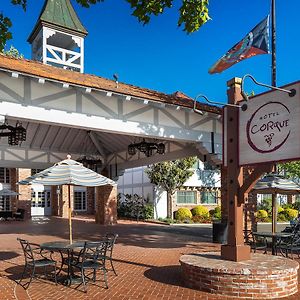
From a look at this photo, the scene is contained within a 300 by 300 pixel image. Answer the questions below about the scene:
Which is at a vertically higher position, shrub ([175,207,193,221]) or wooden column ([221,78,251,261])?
wooden column ([221,78,251,261])

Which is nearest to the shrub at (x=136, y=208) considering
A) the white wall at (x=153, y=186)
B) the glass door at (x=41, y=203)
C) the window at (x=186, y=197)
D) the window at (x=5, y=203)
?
the white wall at (x=153, y=186)

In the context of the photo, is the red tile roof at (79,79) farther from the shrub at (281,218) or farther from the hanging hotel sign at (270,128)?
the shrub at (281,218)

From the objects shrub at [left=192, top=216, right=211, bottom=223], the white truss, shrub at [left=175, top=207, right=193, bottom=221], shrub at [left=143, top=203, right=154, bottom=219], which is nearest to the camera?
the white truss

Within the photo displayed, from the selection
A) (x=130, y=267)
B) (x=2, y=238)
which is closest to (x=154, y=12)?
(x=130, y=267)

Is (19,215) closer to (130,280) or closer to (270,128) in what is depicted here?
(130,280)

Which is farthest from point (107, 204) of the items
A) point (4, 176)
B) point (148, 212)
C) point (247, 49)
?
point (247, 49)

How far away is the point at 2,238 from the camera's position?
1412 centimetres

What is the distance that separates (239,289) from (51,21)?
13.6 meters

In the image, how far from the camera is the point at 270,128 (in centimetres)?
671

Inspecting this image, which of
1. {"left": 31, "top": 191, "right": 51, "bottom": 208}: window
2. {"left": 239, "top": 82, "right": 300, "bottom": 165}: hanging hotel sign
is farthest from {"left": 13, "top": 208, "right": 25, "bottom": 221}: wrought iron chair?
{"left": 239, "top": 82, "right": 300, "bottom": 165}: hanging hotel sign

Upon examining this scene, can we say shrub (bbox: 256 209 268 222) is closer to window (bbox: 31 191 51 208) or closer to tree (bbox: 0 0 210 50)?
window (bbox: 31 191 51 208)

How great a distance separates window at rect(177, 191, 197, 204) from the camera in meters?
29.0

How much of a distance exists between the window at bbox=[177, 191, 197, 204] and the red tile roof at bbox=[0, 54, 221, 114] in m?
16.8

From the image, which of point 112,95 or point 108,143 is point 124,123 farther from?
point 108,143
